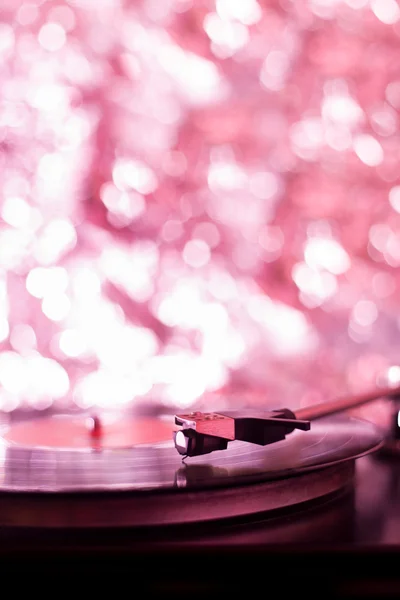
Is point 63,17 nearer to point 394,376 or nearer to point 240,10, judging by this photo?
point 240,10

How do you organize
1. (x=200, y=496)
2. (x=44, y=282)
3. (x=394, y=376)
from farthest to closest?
(x=44, y=282)
(x=394, y=376)
(x=200, y=496)

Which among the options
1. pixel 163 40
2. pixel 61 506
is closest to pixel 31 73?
pixel 163 40

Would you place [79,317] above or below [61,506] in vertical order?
above

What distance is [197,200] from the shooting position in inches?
33.9

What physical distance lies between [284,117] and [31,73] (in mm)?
376

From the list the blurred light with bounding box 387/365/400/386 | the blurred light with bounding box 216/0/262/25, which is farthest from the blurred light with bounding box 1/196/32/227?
the blurred light with bounding box 387/365/400/386

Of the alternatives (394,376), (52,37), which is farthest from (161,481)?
(52,37)

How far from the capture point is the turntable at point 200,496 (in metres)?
0.31

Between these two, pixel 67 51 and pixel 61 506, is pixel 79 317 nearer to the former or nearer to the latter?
pixel 67 51

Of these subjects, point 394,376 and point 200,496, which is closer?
point 200,496

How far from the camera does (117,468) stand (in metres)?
0.39

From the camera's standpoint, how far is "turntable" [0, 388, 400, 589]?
313 mm

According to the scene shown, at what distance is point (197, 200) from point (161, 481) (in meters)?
0.57

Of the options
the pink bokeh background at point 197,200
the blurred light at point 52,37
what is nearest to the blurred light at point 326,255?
the pink bokeh background at point 197,200
